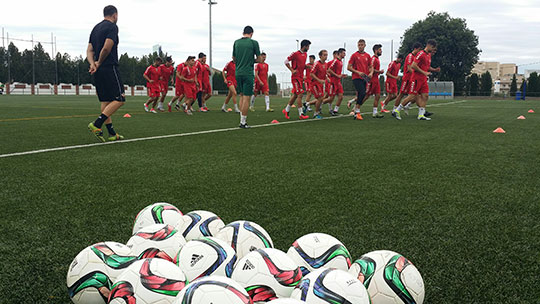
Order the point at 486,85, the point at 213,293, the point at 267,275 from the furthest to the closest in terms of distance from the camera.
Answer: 1. the point at 486,85
2. the point at 267,275
3. the point at 213,293

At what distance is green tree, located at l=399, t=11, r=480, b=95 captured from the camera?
5244 cm

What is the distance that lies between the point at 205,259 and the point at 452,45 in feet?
187

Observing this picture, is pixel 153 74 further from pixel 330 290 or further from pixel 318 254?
pixel 330 290

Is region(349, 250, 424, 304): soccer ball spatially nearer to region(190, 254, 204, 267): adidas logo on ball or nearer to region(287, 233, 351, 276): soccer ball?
region(287, 233, 351, 276): soccer ball

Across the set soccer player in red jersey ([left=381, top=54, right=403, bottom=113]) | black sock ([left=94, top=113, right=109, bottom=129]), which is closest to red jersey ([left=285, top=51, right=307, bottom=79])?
soccer player in red jersey ([left=381, top=54, right=403, bottom=113])

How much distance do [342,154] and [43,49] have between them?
68.7 m

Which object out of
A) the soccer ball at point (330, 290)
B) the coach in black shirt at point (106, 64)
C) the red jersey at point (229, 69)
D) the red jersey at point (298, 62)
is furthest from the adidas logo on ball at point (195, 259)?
the red jersey at point (229, 69)

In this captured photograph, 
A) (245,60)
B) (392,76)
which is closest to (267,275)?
(245,60)

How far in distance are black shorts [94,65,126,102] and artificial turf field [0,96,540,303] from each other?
36.9 inches

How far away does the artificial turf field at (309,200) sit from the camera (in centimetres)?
217

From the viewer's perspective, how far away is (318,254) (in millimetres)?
2070

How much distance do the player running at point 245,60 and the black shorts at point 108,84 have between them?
3038 millimetres

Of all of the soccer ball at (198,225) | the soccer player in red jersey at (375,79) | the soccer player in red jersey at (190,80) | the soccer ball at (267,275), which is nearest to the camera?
the soccer ball at (267,275)

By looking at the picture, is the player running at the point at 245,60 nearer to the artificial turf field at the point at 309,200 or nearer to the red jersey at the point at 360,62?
the artificial turf field at the point at 309,200
